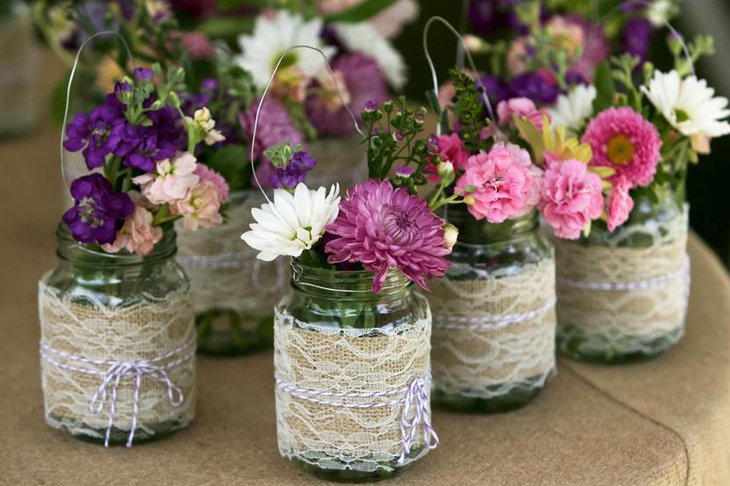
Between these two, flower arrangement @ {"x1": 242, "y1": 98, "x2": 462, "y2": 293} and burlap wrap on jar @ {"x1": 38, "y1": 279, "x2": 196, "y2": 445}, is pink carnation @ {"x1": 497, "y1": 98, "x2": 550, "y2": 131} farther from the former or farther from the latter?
burlap wrap on jar @ {"x1": 38, "y1": 279, "x2": 196, "y2": 445}

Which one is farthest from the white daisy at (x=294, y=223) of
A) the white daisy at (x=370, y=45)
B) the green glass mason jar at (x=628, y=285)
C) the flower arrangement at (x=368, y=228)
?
the white daisy at (x=370, y=45)

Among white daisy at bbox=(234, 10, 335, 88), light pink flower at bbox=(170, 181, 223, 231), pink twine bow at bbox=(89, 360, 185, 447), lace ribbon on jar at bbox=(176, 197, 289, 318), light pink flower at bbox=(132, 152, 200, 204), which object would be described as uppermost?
white daisy at bbox=(234, 10, 335, 88)

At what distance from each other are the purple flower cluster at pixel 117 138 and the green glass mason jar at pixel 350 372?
17 cm

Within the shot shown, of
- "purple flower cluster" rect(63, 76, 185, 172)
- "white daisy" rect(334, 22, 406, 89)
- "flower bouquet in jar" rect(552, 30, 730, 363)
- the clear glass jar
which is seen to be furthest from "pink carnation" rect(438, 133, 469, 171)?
the clear glass jar

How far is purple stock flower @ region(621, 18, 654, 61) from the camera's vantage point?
4.82 ft

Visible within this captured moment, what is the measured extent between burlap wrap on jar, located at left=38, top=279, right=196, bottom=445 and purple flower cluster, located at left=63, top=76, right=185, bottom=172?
0.15 meters

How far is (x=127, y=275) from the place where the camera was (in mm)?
1055

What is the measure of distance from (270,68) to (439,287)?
0.40 m

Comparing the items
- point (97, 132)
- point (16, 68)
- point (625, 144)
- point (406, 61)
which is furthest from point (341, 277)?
point (406, 61)

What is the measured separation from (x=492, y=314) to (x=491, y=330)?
17mm

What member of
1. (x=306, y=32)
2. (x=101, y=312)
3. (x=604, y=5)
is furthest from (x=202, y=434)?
(x=604, y=5)

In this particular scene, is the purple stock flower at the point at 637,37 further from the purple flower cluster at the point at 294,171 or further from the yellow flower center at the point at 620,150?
the purple flower cluster at the point at 294,171

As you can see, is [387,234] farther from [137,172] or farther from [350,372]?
[137,172]

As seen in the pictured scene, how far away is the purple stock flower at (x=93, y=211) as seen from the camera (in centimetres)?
98
